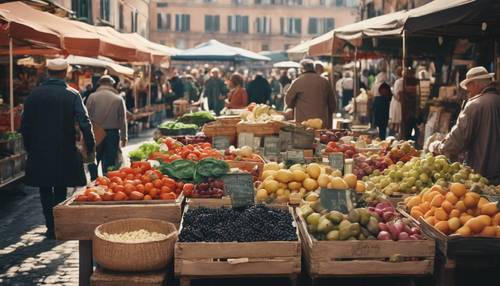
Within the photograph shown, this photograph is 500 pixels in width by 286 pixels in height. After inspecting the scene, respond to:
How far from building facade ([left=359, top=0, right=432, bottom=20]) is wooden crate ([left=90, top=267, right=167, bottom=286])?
19168mm

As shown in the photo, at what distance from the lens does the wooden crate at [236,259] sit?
4.52m

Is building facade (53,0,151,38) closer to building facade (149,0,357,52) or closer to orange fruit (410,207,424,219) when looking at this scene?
orange fruit (410,207,424,219)

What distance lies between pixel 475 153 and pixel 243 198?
9.31 ft

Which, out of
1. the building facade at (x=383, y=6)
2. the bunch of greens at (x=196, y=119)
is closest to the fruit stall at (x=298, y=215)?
the bunch of greens at (x=196, y=119)

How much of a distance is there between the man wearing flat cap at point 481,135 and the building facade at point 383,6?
1607 centimetres

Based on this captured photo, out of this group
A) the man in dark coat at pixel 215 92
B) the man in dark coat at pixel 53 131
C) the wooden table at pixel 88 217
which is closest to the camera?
the wooden table at pixel 88 217

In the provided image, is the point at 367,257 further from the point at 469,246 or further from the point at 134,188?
the point at 134,188

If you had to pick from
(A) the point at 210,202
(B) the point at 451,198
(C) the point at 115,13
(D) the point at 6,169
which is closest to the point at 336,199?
(B) the point at 451,198

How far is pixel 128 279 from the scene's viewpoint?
4598mm

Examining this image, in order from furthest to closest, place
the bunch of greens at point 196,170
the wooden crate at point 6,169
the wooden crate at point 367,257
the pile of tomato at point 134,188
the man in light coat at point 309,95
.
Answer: the man in light coat at point 309,95 → the wooden crate at point 6,169 → the bunch of greens at point 196,170 → the pile of tomato at point 134,188 → the wooden crate at point 367,257

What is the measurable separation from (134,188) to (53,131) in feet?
7.04

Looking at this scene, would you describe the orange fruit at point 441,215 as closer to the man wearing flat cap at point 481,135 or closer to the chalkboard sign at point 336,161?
the chalkboard sign at point 336,161

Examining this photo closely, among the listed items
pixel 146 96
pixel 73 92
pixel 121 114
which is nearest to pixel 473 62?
pixel 121 114

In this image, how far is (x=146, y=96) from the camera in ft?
81.9
